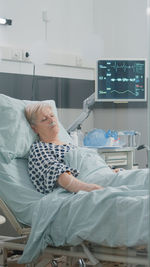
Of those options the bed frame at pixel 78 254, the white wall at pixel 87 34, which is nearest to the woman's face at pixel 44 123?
the white wall at pixel 87 34

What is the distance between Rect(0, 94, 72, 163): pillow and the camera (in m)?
2.36

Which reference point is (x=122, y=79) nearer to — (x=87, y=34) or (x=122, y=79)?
(x=122, y=79)

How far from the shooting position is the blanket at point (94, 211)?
172cm

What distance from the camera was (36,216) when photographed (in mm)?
2148

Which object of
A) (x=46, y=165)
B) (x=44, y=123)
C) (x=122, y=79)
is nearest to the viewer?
(x=122, y=79)

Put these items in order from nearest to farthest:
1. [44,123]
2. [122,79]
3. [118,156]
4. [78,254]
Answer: [122,79] → [118,156] → [78,254] → [44,123]

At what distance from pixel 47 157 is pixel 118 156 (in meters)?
0.49

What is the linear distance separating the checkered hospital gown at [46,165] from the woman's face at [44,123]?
5 centimetres

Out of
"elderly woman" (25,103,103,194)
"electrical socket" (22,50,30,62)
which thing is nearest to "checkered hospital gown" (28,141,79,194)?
"elderly woman" (25,103,103,194)

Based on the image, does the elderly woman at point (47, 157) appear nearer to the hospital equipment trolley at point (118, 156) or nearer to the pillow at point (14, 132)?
the pillow at point (14, 132)

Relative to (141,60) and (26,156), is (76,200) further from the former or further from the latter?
(141,60)

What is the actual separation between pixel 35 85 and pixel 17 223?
76cm

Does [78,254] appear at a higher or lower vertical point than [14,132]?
lower

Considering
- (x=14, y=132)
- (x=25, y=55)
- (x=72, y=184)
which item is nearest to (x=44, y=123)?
(x=14, y=132)
